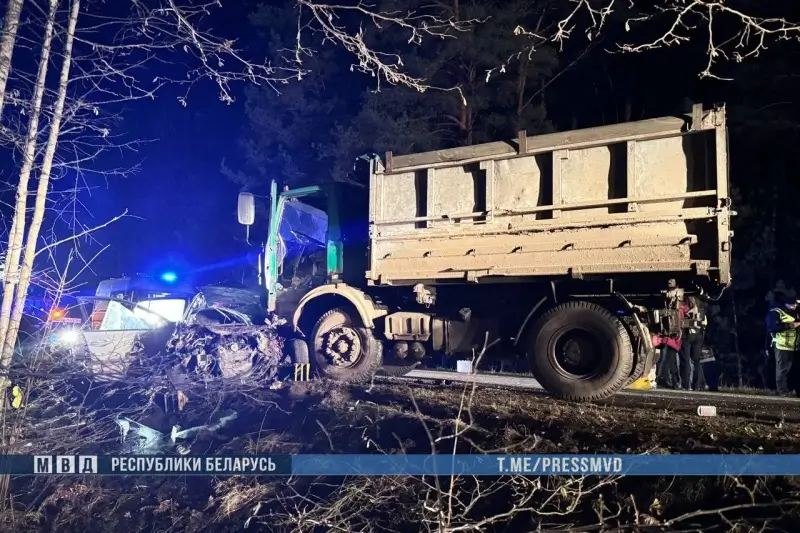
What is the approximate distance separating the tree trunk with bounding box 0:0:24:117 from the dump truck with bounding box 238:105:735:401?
3.07 m

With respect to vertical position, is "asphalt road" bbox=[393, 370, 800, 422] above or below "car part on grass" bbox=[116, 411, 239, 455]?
above

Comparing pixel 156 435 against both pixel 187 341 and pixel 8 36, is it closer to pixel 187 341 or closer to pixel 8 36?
pixel 187 341

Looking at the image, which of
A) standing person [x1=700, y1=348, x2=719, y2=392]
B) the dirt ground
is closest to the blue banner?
the dirt ground

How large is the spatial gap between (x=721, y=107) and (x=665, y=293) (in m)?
1.91

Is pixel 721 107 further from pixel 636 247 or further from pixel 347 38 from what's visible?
pixel 347 38

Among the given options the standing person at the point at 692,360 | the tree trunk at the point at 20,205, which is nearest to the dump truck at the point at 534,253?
the standing person at the point at 692,360

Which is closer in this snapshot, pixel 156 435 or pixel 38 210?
pixel 38 210

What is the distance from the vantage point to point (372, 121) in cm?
1335

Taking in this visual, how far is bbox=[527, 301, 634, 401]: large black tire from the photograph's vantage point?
5594 mm

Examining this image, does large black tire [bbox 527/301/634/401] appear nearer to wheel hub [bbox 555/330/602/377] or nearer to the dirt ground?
wheel hub [bbox 555/330/602/377]

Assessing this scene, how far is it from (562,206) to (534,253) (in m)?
0.59

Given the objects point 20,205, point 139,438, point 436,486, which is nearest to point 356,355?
point 139,438

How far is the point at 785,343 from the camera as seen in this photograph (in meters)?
7.33

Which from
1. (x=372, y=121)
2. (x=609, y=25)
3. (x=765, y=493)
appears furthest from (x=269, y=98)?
(x=765, y=493)
